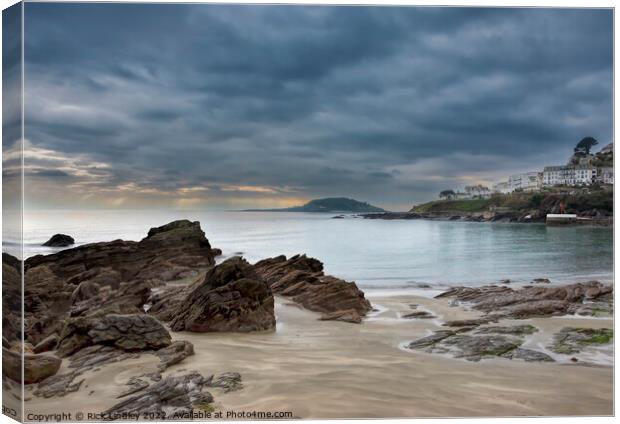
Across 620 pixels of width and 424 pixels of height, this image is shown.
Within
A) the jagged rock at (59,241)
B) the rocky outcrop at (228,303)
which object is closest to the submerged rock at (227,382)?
the rocky outcrop at (228,303)

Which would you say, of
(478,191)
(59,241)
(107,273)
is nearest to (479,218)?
(478,191)

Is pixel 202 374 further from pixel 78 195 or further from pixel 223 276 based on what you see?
pixel 78 195

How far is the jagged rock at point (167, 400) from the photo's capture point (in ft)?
17.0

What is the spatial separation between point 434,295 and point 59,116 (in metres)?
4.92

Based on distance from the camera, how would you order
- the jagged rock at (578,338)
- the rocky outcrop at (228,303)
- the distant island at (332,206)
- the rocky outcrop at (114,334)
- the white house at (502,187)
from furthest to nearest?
the white house at (502,187), the distant island at (332,206), the rocky outcrop at (228,303), the jagged rock at (578,338), the rocky outcrop at (114,334)

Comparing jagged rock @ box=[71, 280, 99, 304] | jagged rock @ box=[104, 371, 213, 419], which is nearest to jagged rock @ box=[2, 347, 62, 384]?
jagged rock @ box=[104, 371, 213, 419]

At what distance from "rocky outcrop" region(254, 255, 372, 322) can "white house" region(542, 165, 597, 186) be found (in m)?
2.83

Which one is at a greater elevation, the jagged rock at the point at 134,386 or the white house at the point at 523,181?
the white house at the point at 523,181

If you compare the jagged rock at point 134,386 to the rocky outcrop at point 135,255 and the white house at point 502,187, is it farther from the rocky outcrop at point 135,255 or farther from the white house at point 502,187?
the white house at point 502,187

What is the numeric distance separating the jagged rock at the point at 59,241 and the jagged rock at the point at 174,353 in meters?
1.77

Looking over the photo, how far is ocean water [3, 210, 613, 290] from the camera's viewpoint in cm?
629

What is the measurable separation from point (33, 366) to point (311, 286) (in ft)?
10.5

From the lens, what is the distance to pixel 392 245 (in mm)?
6617

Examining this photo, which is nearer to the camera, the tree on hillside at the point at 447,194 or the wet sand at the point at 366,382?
the wet sand at the point at 366,382
